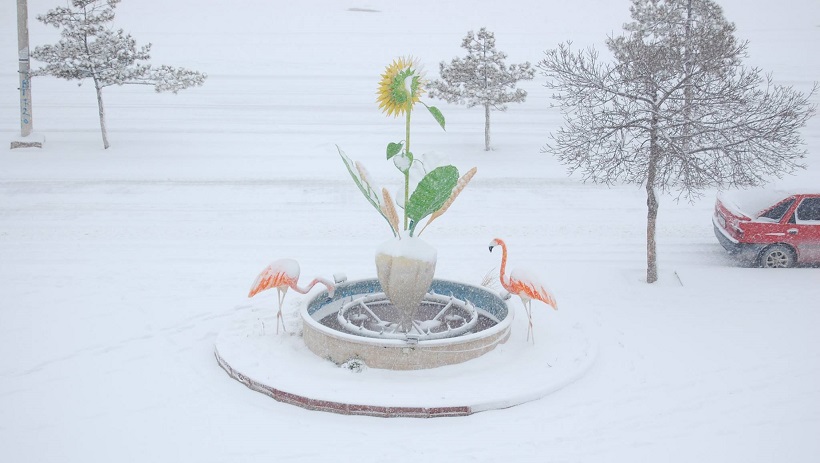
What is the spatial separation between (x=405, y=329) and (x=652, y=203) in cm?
544

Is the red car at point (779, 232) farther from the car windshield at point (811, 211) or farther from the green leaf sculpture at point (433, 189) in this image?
the green leaf sculpture at point (433, 189)

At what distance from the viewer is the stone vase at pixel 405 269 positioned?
9422mm

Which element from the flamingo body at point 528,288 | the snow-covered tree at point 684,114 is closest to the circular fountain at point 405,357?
the flamingo body at point 528,288

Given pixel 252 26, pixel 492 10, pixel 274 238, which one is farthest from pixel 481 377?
pixel 492 10

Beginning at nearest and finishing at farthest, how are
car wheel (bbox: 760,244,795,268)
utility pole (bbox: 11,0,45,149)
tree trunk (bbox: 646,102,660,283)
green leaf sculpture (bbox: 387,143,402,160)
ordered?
green leaf sculpture (bbox: 387,143,402,160) < tree trunk (bbox: 646,102,660,283) < car wheel (bbox: 760,244,795,268) < utility pole (bbox: 11,0,45,149)

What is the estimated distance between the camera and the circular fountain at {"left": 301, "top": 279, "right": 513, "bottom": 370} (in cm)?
905

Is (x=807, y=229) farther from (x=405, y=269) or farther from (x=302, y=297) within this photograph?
(x=302, y=297)

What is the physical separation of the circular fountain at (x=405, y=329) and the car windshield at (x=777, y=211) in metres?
6.18

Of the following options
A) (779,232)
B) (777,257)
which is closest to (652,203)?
(779,232)

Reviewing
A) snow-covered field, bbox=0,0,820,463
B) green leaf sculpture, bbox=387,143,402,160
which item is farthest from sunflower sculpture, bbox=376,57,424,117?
snow-covered field, bbox=0,0,820,463

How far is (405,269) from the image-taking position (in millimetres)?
9445

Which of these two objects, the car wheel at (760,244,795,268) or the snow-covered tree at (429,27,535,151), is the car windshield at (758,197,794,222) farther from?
the snow-covered tree at (429,27,535,151)

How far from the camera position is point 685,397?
8.83 m

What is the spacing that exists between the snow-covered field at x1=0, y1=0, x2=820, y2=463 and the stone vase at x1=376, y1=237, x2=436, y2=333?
188cm
